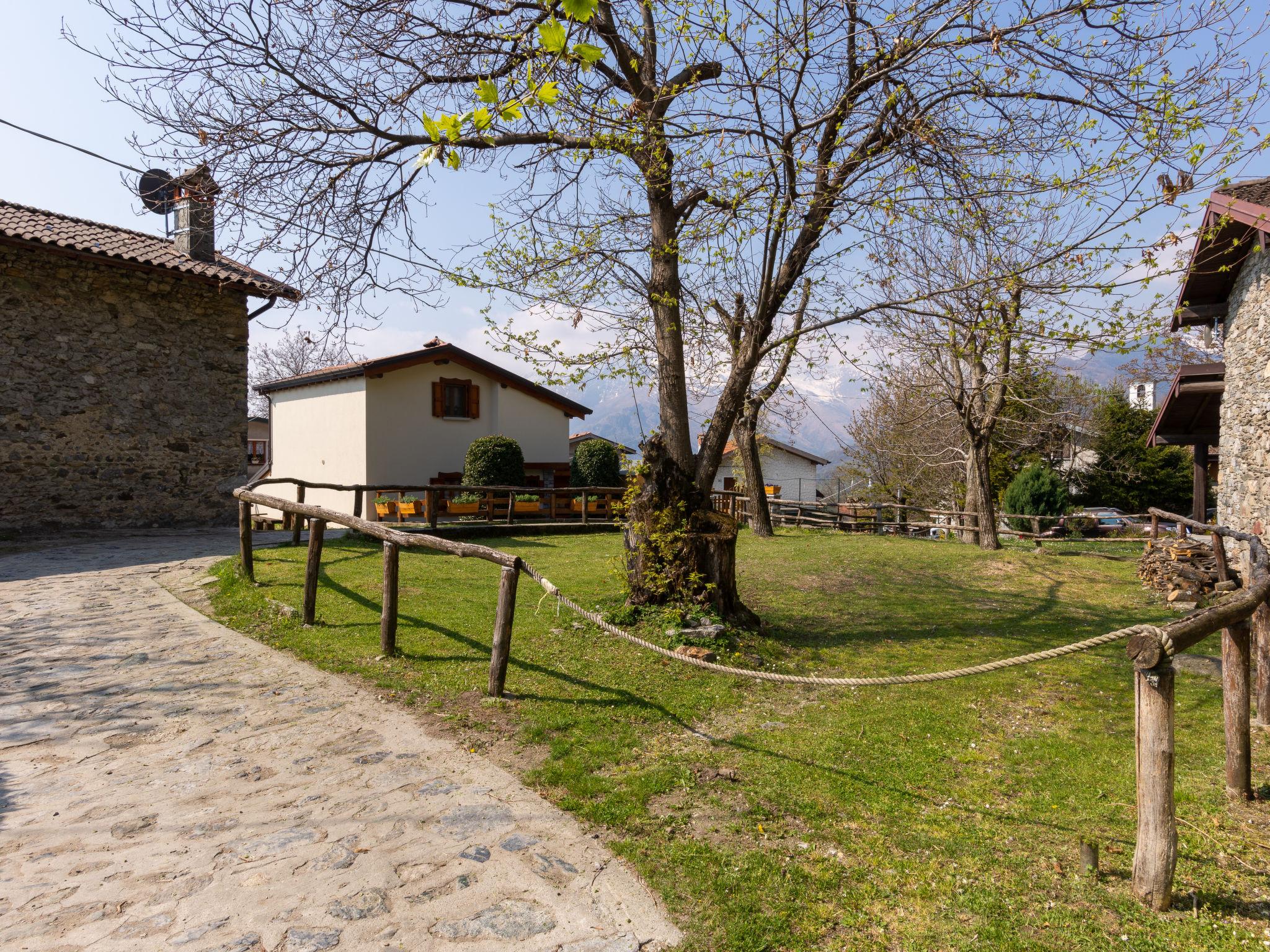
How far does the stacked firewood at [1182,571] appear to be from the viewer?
11.0 meters

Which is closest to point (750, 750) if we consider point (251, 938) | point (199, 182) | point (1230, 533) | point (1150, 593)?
point (251, 938)

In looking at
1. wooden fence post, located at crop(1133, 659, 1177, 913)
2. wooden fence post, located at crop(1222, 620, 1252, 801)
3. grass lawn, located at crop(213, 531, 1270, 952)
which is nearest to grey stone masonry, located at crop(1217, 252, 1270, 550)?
grass lawn, located at crop(213, 531, 1270, 952)

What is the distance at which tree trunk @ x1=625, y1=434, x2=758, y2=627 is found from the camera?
7.37m

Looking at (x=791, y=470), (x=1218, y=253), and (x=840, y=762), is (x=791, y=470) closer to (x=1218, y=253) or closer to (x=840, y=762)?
(x=1218, y=253)

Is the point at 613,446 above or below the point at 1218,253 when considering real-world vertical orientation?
below

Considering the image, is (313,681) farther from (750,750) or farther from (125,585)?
(125,585)

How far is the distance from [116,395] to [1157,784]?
49.6ft

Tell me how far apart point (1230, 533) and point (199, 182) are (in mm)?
11555

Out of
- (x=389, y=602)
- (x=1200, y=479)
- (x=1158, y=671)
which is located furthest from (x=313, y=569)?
(x=1200, y=479)

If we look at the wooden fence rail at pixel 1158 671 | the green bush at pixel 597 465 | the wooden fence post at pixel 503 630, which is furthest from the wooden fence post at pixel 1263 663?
the green bush at pixel 597 465

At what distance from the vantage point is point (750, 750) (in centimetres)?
475

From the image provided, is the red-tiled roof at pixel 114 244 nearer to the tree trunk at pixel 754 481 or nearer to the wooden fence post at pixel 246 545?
the wooden fence post at pixel 246 545

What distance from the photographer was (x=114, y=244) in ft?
42.5

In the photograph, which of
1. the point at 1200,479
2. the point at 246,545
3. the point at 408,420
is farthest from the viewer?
the point at 408,420
